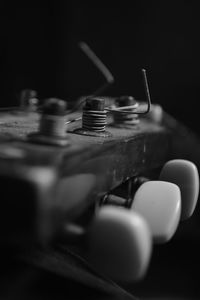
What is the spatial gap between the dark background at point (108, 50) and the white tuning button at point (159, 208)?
0.82 metres

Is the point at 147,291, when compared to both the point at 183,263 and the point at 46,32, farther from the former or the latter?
the point at 46,32

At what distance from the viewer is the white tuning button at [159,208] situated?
20.7 inches

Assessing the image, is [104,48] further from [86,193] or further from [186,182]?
[86,193]

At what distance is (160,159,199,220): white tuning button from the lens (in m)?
0.66

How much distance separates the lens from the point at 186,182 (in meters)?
0.66

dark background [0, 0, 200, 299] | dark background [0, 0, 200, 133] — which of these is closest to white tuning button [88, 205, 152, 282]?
dark background [0, 0, 200, 299]

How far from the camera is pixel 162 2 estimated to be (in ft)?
5.06

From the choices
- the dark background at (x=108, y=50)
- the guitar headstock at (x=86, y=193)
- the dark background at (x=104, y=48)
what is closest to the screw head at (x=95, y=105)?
the guitar headstock at (x=86, y=193)

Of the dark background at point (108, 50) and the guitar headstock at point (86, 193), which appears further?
the dark background at point (108, 50)

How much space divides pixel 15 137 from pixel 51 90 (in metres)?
1.14

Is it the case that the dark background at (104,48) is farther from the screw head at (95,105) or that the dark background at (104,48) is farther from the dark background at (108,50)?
the screw head at (95,105)

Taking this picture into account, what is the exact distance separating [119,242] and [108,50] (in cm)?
125

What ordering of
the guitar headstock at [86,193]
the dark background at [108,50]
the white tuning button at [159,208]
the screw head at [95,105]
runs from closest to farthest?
the guitar headstock at [86,193]
the white tuning button at [159,208]
the screw head at [95,105]
the dark background at [108,50]

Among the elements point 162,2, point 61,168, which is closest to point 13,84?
point 162,2
